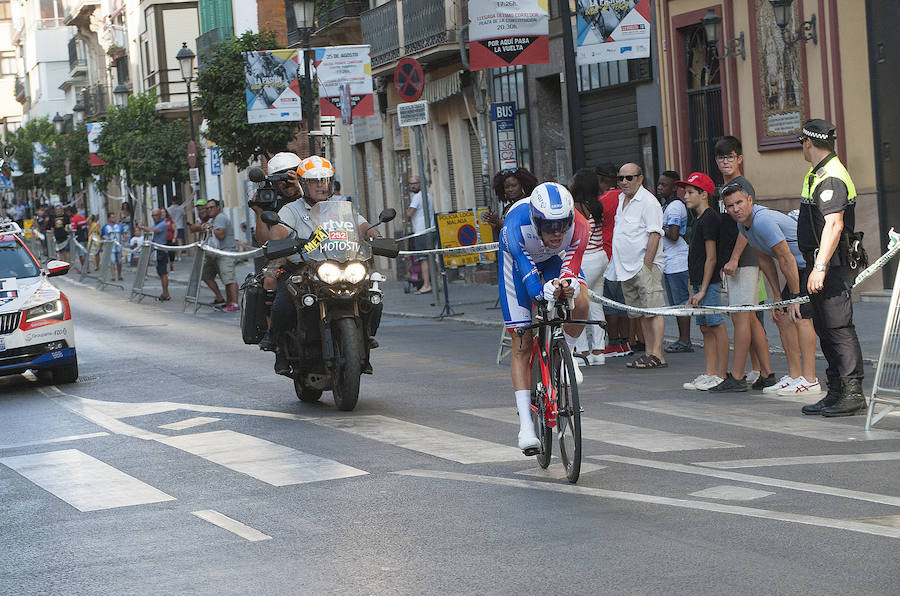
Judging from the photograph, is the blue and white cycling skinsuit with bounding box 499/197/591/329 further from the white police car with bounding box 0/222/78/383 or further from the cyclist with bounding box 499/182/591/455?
the white police car with bounding box 0/222/78/383

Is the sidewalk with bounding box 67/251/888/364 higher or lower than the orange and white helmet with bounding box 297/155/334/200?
lower

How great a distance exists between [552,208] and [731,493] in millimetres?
1740

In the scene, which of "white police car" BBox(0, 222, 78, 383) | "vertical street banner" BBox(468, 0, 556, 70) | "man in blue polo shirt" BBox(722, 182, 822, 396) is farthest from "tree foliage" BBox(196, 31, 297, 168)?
"man in blue polo shirt" BBox(722, 182, 822, 396)

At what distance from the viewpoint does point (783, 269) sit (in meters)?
11.2

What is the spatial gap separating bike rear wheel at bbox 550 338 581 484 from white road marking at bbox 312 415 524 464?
0.87m

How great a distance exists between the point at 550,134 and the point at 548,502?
20.5 metres

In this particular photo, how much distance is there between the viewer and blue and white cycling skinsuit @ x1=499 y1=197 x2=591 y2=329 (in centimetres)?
815

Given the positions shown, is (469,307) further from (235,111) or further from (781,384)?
(235,111)

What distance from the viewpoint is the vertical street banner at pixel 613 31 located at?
16.8m

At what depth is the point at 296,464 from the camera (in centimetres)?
902

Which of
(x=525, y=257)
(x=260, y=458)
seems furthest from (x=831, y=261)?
(x=260, y=458)

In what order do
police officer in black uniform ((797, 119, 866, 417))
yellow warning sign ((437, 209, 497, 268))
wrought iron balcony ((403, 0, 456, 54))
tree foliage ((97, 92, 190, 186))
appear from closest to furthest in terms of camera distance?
1. police officer in black uniform ((797, 119, 866, 417))
2. yellow warning sign ((437, 209, 497, 268))
3. wrought iron balcony ((403, 0, 456, 54))
4. tree foliage ((97, 92, 190, 186))

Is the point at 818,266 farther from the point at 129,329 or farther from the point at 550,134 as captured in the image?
the point at 550,134

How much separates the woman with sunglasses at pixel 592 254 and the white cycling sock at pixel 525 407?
522 cm
